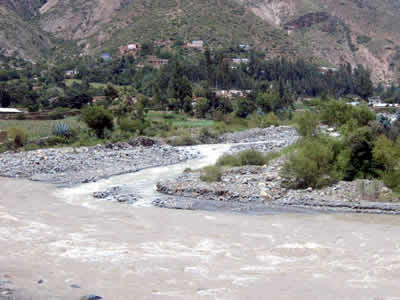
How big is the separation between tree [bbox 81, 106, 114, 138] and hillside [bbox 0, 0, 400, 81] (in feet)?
222

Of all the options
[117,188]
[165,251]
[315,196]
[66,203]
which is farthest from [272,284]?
[117,188]

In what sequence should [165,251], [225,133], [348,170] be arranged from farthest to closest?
[225,133] → [348,170] → [165,251]

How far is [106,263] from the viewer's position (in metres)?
13.1

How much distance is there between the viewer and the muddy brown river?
446 inches

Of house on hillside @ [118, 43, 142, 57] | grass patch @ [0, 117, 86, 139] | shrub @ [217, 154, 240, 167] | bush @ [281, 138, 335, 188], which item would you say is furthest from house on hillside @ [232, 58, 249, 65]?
bush @ [281, 138, 335, 188]

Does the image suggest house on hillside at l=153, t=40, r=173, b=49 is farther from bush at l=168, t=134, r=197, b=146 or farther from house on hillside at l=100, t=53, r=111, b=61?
bush at l=168, t=134, r=197, b=146

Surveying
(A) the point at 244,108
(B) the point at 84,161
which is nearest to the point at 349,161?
(B) the point at 84,161

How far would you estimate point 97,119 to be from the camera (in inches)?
1608


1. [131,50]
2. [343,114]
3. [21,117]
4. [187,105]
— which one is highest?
[131,50]

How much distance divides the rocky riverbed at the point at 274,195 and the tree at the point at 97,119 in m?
18.2

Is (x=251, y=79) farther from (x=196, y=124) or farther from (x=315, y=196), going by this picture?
(x=315, y=196)

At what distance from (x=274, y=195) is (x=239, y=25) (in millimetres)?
97626

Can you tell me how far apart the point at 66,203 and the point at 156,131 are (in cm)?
2693

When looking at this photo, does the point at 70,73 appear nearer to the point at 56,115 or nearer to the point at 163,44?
the point at 163,44
